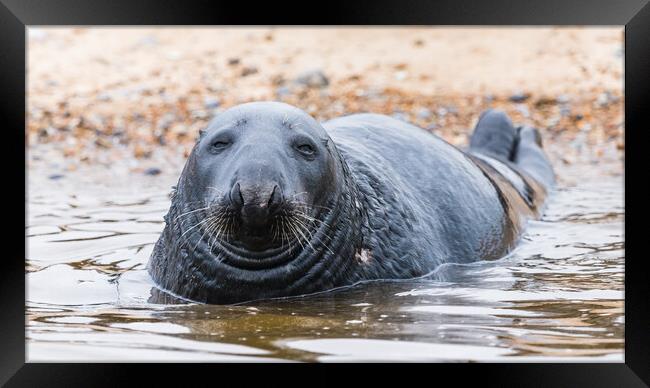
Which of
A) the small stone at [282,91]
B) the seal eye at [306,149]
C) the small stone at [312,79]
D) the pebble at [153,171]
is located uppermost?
the small stone at [312,79]

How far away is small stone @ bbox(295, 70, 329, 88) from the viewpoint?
46.4 feet

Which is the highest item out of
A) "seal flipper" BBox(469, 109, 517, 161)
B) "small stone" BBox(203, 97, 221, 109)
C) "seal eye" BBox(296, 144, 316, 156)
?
"small stone" BBox(203, 97, 221, 109)

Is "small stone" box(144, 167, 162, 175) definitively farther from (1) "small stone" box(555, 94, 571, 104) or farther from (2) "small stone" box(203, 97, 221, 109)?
(1) "small stone" box(555, 94, 571, 104)

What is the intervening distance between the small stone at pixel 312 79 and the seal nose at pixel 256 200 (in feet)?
30.0

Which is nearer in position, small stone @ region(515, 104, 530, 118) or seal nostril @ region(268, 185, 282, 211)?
seal nostril @ region(268, 185, 282, 211)

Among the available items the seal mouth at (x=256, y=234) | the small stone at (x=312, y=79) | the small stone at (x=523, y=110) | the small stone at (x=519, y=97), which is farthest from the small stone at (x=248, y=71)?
the seal mouth at (x=256, y=234)

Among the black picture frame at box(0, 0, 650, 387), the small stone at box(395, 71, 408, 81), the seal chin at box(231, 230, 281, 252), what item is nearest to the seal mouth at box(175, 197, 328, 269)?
the seal chin at box(231, 230, 281, 252)

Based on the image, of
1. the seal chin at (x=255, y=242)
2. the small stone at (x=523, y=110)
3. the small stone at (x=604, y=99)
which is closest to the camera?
the seal chin at (x=255, y=242)

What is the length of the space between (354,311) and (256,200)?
2.32 ft

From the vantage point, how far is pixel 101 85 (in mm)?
14500

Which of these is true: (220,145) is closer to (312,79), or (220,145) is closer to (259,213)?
(259,213)

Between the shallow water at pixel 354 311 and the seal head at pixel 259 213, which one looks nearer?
the shallow water at pixel 354 311

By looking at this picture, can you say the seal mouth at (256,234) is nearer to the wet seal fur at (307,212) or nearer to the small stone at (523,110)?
the wet seal fur at (307,212)

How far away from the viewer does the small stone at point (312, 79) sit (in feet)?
46.4
